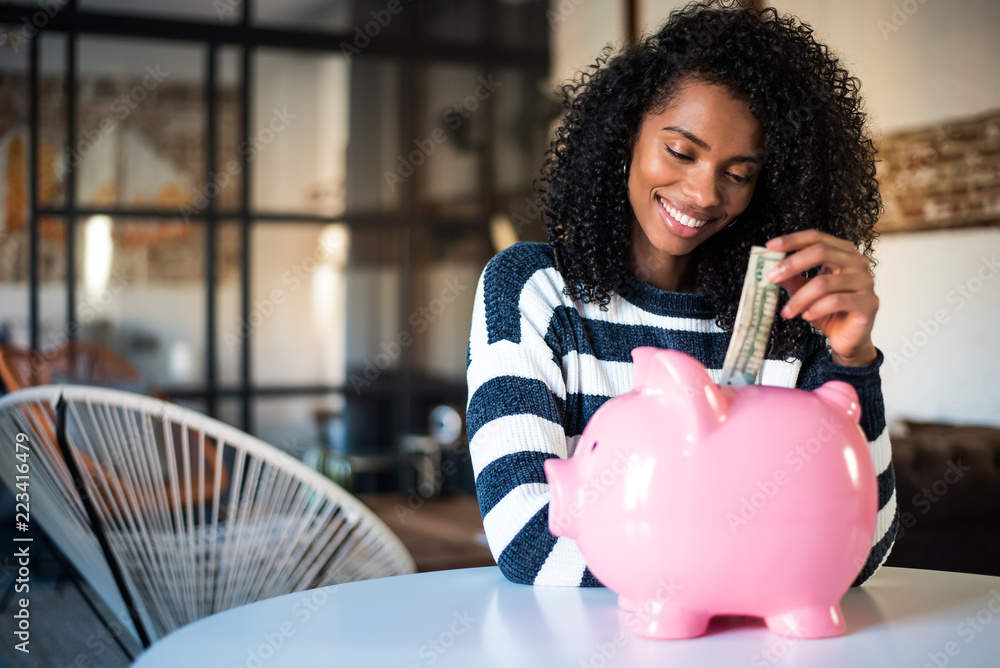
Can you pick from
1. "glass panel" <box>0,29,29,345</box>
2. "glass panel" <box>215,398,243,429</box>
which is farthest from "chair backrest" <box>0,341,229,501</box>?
"glass panel" <box>215,398,243,429</box>

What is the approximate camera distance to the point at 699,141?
1.03m

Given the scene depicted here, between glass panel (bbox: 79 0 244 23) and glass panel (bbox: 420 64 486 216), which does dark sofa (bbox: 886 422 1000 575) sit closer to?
glass panel (bbox: 420 64 486 216)

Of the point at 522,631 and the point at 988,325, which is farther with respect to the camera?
the point at 988,325

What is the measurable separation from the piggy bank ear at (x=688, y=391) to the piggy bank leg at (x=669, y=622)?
0.44 feet

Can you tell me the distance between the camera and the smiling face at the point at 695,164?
3.40 feet

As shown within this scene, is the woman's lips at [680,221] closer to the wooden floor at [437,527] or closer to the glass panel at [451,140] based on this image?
the wooden floor at [437,527]

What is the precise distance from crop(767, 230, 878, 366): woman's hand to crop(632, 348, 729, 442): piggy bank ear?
12cm

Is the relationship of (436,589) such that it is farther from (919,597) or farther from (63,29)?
(63,29)

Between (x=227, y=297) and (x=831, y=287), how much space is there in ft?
14.4

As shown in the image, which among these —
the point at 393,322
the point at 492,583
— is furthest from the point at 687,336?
the point at 393,322

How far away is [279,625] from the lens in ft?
2.47

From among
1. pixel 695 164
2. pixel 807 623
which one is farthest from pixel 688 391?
pixel 695 164

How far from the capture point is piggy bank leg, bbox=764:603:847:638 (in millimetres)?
681

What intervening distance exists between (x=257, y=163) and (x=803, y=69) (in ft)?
13.6
